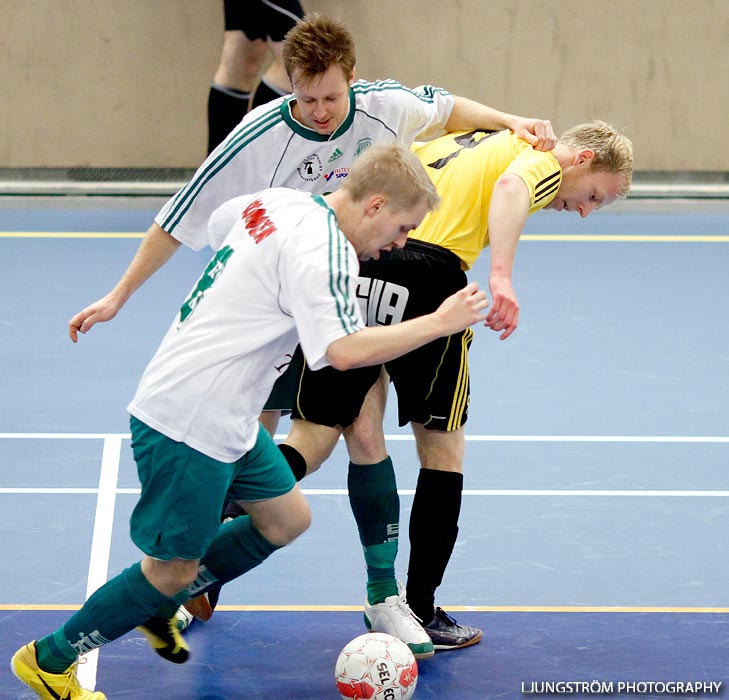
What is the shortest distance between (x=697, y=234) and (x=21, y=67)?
527 cm

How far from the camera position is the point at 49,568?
179 inches

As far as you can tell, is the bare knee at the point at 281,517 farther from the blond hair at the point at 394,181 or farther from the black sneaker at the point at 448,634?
the blond hair at the point at 394,181

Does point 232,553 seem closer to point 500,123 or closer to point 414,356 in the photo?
point 414,356

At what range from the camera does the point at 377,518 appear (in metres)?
4.11

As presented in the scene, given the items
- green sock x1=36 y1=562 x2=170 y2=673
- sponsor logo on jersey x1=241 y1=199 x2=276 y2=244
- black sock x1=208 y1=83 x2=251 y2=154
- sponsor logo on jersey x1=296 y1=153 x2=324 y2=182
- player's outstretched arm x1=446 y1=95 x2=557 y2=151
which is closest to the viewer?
sponsor logo on jersey x1=241 y1=199 x2=276 y2=244

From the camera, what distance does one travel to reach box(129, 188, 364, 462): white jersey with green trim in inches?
126

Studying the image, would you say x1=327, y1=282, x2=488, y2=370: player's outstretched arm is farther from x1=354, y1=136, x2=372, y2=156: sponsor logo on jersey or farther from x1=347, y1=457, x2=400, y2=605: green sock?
x1=354, y1=136, x2=372, y2=156: sponsor logo on jersey

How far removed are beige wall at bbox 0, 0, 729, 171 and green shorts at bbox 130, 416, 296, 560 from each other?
293 inches

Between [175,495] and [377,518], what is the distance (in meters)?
0.88

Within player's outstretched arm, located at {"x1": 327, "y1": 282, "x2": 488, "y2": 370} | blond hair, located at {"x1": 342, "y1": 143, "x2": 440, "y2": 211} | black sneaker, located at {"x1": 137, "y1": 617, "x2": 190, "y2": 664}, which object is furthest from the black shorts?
player's outstretched arm, located at {"x1": 327, "y1": 282, "x2": 488, "y2": 370}

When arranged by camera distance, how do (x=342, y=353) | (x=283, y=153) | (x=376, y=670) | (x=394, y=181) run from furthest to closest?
(x=283, y=153) < (x=376, y=670) < (x=394, y=181) < (x=342, y=353)

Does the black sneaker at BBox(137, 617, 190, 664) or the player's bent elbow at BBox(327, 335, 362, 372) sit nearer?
the player's bent elbow at BBox(327, 335, 362, 372)

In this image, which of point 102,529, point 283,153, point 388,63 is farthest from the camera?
point 388,63
